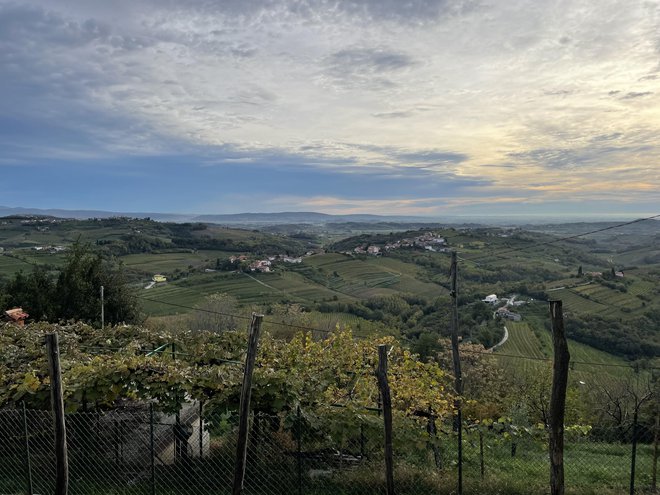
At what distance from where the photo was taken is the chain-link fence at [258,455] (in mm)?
6465

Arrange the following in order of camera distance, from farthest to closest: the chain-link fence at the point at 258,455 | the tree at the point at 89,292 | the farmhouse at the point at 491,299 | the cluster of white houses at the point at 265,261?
the cluster of white houses at the point at 265,261 → the farmhouse at the point at 491,299 → the tree at the point at 89,292 → the chain-link fence at the point at 258,455

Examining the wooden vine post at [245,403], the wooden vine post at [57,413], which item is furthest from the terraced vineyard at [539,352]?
the wooden vine post at [57,413]

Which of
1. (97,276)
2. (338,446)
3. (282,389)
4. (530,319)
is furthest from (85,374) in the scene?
(530,319)

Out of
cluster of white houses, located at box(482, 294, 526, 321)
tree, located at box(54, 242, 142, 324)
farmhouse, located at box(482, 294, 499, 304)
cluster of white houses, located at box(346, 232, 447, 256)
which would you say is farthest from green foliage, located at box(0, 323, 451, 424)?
cluster of white houses, located at box(346, 232, 447, 256)

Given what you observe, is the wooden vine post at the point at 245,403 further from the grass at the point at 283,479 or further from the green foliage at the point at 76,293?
the green foliage at the point at 76,293

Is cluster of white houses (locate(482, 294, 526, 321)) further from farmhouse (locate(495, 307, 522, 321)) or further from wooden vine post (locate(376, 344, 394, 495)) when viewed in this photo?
wooden vine post (locate(376, 344, 394, 495))

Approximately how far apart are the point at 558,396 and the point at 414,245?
341 ft

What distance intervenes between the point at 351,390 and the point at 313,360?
1092mm

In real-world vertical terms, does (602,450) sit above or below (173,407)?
below

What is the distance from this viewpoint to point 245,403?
480cm

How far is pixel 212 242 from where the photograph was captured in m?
111

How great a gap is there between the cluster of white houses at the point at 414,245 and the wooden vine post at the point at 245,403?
95.6 m

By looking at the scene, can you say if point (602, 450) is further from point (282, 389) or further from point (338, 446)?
point (282, 389)

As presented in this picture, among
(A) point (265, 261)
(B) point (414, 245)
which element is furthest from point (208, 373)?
(B) point (414, 245)
